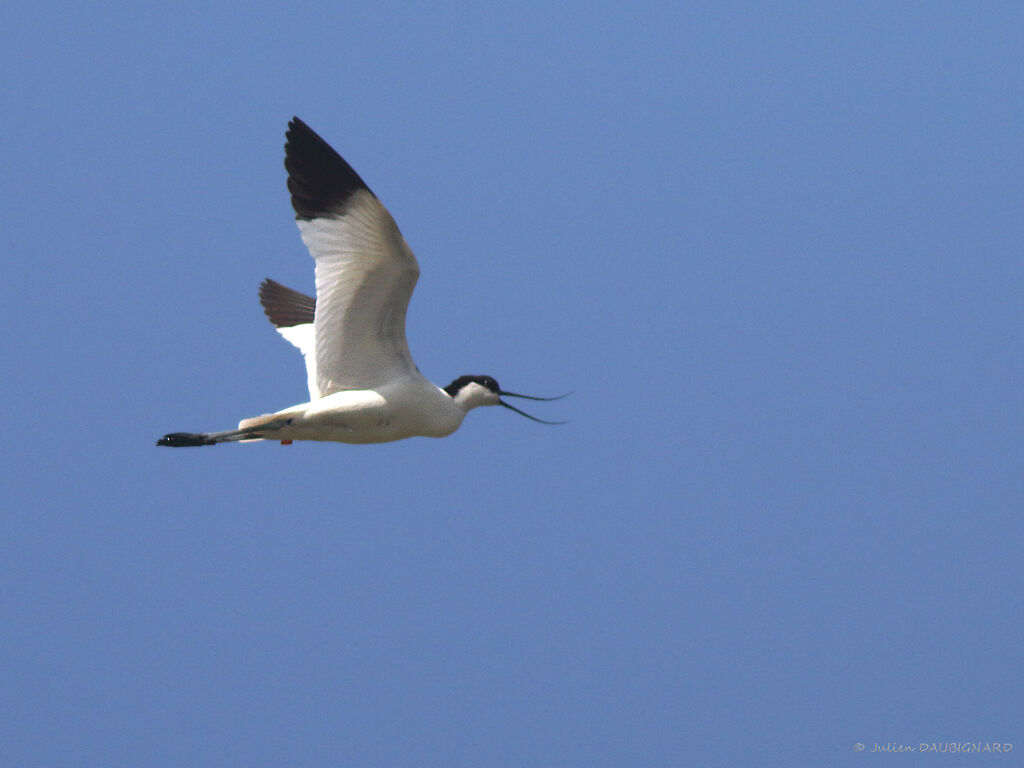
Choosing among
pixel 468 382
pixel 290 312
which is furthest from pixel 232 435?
pixel 290 312

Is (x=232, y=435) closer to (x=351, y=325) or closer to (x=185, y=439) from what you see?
(x=185, y=439)

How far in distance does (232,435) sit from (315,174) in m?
1.70

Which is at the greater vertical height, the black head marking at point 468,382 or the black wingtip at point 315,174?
the black wingtip at point 315,174

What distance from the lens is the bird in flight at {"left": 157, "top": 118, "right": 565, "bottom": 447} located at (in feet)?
23.0

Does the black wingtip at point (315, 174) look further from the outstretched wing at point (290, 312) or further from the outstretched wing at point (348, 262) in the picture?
the outstretched wing at point (290, 312)

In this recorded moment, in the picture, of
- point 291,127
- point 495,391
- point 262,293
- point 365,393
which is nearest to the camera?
point 291,127

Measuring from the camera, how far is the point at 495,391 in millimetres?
8281

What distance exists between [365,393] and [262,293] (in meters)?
2.68

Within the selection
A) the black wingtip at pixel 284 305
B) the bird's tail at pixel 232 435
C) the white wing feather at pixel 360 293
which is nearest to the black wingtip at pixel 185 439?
the bird's tail at pixel 232 435

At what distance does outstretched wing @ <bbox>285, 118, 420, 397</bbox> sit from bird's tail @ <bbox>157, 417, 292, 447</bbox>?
501mm

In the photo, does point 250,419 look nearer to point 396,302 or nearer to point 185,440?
point 185,440

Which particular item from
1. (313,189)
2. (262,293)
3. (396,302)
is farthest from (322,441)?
(262,293)

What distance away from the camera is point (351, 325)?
7.35 m

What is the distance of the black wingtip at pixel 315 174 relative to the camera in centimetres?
696
